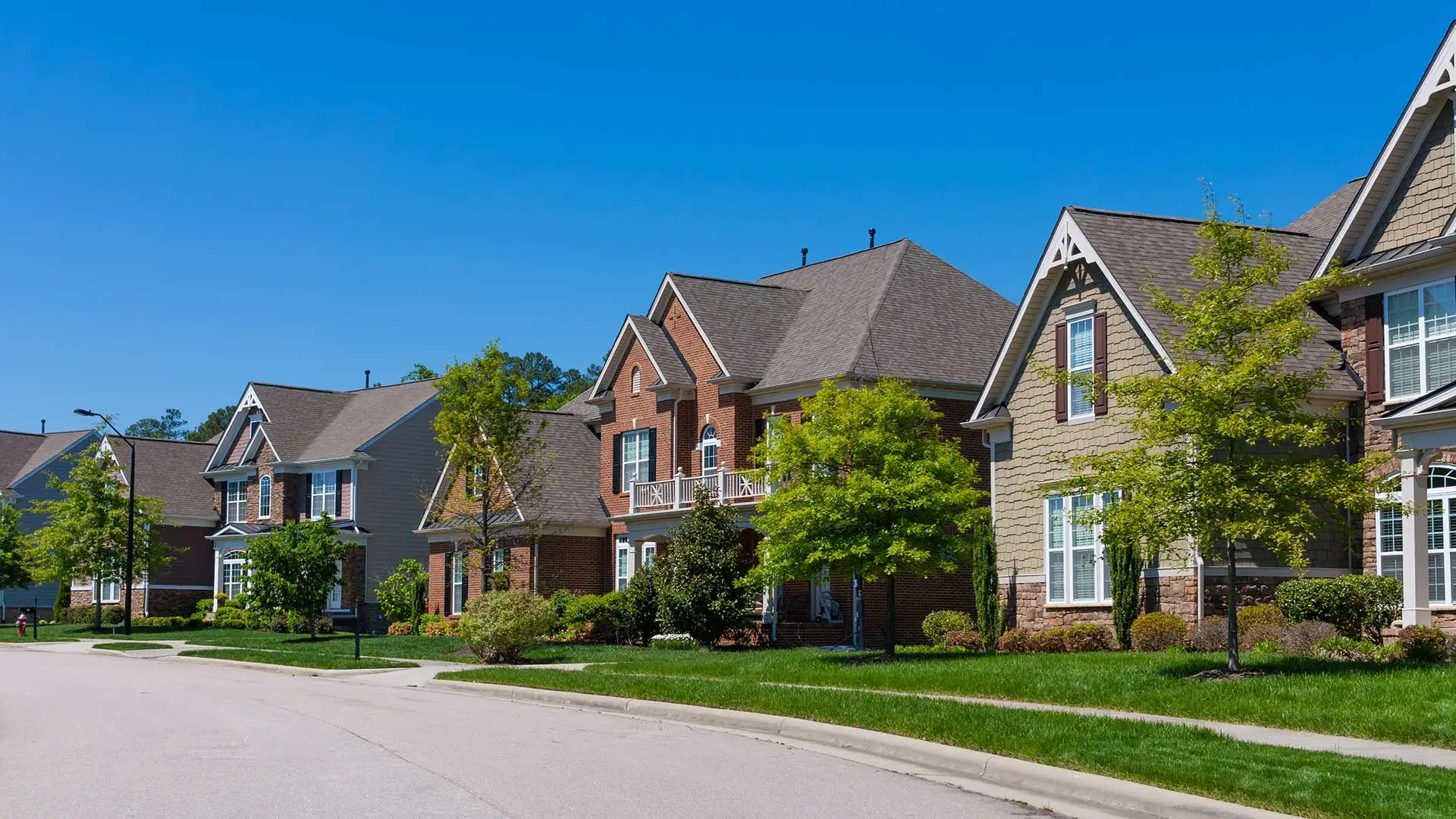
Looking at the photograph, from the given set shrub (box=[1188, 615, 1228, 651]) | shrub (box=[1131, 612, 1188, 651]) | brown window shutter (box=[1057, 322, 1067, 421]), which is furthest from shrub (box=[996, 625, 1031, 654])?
brown window shutter (box=[1057, 322, 1067, 421])

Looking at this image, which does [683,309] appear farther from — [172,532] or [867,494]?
[172,532]

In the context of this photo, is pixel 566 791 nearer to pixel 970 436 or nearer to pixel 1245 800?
pixel 1245 800

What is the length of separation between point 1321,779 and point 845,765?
4.59m

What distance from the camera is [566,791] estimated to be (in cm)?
1219

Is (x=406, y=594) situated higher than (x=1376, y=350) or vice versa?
(x=1376, y=350)

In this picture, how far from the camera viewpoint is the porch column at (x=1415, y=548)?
21.3 m

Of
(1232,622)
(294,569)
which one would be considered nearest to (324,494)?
(294,569)

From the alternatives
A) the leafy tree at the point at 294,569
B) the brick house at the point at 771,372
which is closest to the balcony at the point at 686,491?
the brick house at the point at 771,372

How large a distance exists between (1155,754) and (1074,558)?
16445mm

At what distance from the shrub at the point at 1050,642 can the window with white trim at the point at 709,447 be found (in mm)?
15166

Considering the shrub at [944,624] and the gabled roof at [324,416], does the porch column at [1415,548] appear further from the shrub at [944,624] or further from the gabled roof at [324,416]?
the gabled roof at [324,416]

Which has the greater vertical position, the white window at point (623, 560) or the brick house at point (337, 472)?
the brick house at point (337, 472)

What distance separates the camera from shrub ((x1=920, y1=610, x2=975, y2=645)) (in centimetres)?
3142

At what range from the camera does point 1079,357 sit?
1160 inches
